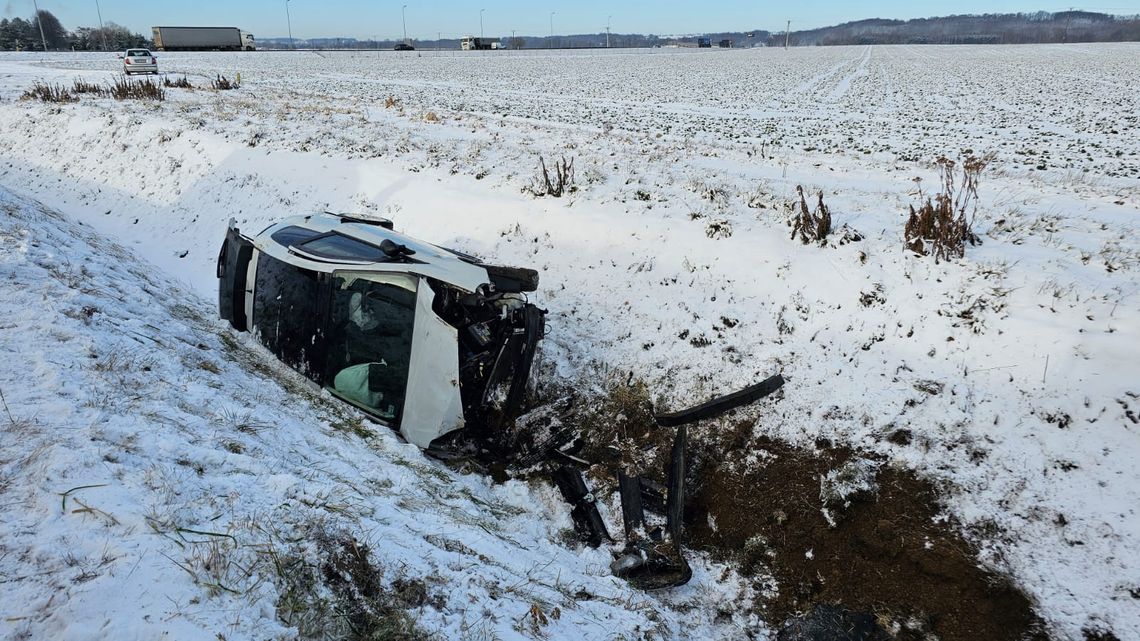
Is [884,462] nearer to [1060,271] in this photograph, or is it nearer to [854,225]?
[1060,271]

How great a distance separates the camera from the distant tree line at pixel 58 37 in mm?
82688

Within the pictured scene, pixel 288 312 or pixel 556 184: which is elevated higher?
pixel 556 184

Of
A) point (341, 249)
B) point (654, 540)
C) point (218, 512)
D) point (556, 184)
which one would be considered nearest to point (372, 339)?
point (341, 249)

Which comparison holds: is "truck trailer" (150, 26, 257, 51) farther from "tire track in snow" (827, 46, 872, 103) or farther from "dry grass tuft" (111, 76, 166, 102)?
"tire track in snow" (827, 46, 872, 103)

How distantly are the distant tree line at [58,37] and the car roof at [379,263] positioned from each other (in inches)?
4123

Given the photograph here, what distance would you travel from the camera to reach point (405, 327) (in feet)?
14.8

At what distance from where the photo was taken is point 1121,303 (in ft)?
15.4

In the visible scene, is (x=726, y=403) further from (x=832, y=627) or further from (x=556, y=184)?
(x=556, y=184)

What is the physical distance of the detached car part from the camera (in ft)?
14.8

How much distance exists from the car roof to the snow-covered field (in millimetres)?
1190

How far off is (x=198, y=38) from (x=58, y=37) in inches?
1265

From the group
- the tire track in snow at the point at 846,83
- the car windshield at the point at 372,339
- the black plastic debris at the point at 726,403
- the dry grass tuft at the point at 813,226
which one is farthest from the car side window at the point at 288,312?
the tire track in snow at the point at 846,83

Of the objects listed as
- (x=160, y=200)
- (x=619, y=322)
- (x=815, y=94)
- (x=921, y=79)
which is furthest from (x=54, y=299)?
(x=921, y=79)

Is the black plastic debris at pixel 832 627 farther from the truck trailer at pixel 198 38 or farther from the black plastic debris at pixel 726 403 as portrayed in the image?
the truck trailer at pixel 198 38
